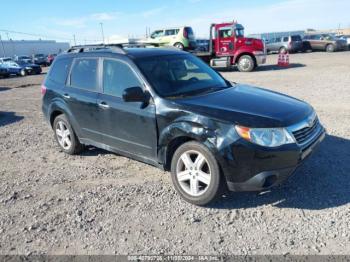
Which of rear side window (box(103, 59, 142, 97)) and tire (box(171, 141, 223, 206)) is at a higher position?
rear side window (box(103, 59, 142, 97))

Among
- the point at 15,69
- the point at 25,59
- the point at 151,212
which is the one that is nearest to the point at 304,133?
the point at 151,212

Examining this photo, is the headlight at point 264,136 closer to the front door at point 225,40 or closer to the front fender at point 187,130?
the front fender at point 187,130

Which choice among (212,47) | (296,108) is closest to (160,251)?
Answer: (296,108)

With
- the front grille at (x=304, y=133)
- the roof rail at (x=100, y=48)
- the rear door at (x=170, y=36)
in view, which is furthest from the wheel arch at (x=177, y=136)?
the rear door at (x=170, y=36)

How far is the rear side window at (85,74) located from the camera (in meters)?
5.12

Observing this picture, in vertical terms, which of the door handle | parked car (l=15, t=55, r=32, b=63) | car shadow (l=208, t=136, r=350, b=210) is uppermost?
the door handle

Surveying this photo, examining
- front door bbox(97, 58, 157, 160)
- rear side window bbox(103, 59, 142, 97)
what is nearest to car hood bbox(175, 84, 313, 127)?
front door bbox(97, 58, 157, 160)

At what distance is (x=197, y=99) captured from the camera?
4.13 m

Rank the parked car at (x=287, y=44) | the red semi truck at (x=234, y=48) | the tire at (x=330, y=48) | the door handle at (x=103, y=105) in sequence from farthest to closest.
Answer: the parked car at (x=287, y=44) < the tire at (x=330, y=48) < the red semi truck at (x=234, y=48) < the door handle at (x=103, y=105)

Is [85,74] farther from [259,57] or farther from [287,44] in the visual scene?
[287,44]

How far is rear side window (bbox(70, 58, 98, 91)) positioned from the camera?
5121 mm

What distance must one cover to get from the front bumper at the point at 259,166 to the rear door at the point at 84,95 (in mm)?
2345

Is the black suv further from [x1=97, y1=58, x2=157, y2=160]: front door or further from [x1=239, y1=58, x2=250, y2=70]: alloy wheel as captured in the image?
[x1=239, y1=58, x2=250, y2=70]: alloy wheel

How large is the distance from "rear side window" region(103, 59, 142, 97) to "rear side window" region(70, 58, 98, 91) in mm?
254
